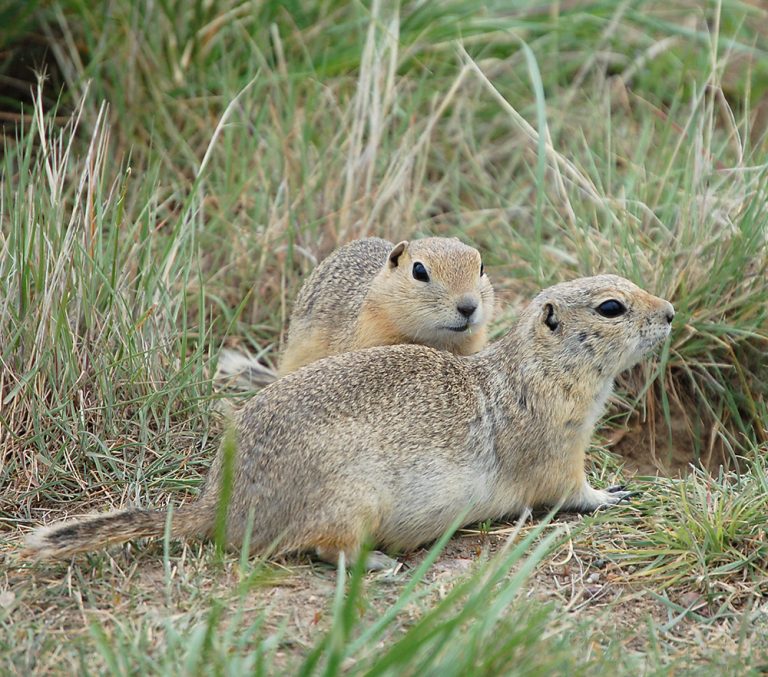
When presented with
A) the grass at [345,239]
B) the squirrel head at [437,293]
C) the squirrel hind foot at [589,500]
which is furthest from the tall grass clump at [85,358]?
the squirrel hind foot at [589,500]

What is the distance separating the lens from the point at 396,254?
539 centimetres

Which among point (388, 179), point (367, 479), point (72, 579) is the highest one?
point (388, 179)

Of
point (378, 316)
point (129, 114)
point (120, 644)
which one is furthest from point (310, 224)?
point (120, 644)

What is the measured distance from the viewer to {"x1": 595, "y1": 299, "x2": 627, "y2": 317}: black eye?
4.54m

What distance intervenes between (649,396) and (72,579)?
2893mm

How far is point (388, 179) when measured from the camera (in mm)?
6508

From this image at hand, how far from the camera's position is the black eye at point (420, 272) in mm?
5180

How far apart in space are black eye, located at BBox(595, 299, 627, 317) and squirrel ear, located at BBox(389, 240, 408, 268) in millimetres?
1161

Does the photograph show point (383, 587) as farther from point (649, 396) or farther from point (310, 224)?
point (310, 224)

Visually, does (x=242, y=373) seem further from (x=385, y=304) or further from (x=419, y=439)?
(x=419, y=439)

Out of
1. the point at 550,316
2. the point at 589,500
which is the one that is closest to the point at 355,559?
the point at 589,500

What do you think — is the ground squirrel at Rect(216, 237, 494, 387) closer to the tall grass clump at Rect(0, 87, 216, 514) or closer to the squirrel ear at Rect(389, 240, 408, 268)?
the squirrel ear at Rect(389, 240, 408, 268)

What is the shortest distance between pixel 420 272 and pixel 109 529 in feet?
6.38

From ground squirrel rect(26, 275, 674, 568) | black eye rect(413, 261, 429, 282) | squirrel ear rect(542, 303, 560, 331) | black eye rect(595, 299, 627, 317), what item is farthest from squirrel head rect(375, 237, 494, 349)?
black eye rect(595, 299, 627, 317)
